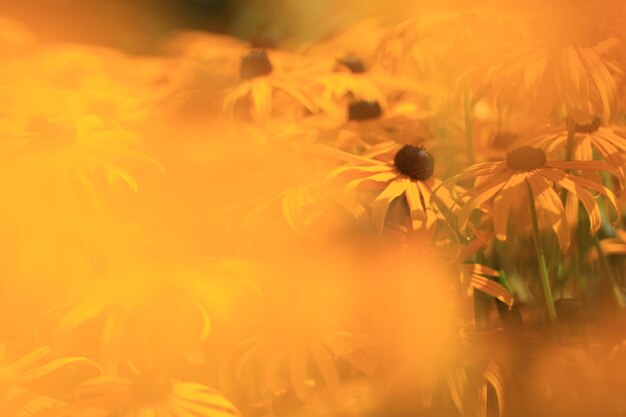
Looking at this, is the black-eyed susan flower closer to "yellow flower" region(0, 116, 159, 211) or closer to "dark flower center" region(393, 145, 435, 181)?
"dark flower center" region(393, 145, 435, 181)

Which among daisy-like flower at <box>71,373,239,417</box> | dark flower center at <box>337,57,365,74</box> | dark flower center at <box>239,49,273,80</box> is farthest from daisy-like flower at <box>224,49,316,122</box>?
daisy-like flower at <box>71,373,239,417</box>

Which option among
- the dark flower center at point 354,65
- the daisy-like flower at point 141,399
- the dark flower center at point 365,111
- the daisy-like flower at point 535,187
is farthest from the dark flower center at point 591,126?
the daisy-like flower at point 141,399

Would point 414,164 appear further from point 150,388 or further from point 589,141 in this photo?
point 150,388

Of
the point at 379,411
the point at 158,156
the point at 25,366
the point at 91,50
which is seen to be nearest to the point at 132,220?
the point at 158,156

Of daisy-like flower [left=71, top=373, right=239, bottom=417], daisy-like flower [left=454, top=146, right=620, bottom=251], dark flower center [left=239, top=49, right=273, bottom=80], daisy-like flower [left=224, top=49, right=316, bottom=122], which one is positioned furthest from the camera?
dark flower center [left=239, top=49, right=273, bottom=80]

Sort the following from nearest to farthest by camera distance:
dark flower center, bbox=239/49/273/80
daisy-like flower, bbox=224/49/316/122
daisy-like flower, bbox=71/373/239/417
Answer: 1. daisy-like flower, bbox=71/373/239/417
2. daisy-like flower, bbox=224/49/316/122
3. dark flower center, bbox=239/49/273/80

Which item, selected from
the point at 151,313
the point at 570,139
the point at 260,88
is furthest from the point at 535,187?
the point at 260,88

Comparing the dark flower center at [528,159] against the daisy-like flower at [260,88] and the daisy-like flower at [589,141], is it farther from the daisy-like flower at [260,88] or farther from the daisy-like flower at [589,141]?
the daisy-like flower at [260,88]

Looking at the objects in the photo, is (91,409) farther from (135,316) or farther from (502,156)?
(502,156)
